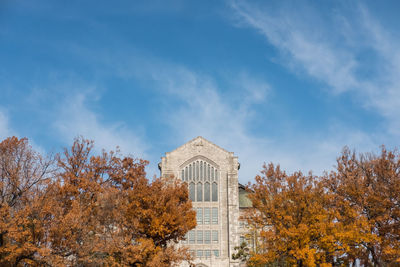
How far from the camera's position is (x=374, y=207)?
32250 millimetres

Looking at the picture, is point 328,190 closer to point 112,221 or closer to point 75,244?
point 112,221

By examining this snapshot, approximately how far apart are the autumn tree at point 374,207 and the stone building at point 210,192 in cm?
1955

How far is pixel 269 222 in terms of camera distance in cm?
3253

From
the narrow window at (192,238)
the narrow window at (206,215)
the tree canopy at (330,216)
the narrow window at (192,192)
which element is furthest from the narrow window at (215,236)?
the tree canopy at (330,216)

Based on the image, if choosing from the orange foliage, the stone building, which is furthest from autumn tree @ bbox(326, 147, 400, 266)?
the stone building

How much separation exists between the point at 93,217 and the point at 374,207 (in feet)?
71.0

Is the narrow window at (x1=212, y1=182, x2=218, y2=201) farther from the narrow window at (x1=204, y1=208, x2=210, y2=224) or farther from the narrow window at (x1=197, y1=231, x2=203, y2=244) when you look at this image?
the narrow window at (x1=197, y1=231, x2=203, y2=244)

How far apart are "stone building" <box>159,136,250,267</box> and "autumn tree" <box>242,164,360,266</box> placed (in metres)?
18.2

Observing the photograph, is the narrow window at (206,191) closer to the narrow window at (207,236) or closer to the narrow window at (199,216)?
the narrow window at (199,216)

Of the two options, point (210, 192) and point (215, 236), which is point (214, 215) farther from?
point (210, 192)

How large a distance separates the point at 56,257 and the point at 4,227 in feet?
12.9

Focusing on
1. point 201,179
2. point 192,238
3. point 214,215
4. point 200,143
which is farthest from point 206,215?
point 200,143

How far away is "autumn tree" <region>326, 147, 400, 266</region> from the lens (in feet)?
102

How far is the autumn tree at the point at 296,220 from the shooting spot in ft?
99.1
